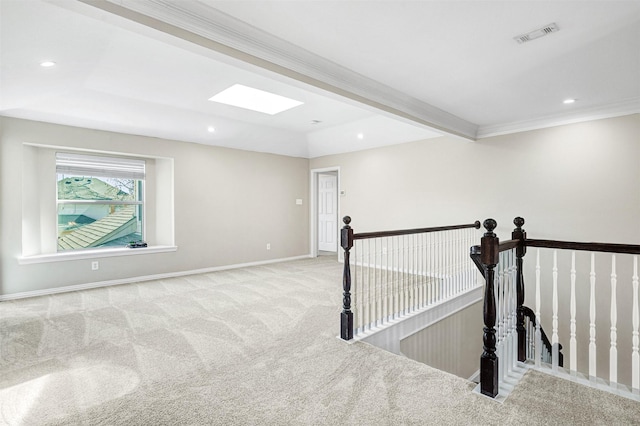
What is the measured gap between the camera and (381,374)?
2355 millimetres

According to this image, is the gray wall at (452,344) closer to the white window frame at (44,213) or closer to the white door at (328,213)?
the white door at (328,213)

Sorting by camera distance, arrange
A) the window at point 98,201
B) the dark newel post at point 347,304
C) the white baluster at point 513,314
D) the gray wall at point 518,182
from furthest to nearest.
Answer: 1. the window at point 98,201
2. the gray wall at point 518,182
3. the dark newel post at point 347,304
4. the white baluster at point 513,314

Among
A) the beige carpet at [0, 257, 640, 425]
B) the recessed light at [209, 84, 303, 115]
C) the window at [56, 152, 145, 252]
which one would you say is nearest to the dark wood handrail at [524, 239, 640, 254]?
the beige carpet at [0, 257, 640, 425]

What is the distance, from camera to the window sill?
14.6ft

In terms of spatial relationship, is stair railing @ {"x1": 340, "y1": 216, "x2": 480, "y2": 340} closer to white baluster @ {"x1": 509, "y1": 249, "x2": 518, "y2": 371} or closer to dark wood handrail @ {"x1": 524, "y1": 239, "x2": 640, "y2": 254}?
white baluster @ {"x1": 509, "y1": 249, "x2": 518, "y2": 371}

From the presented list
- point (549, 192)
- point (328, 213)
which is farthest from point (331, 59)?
point (328, 213)

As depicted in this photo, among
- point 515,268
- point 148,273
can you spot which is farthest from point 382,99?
point 148,273

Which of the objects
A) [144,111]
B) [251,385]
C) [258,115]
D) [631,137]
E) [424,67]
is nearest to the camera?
[251,385]

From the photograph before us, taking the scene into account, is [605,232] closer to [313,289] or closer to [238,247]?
[313,289]

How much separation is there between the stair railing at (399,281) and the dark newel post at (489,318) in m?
0.89

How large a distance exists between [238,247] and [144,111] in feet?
9.64

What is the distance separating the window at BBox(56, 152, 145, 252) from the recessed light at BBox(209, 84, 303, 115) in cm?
223

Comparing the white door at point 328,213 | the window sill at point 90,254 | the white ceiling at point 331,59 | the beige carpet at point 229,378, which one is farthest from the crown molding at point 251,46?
the window sill at point 90,254

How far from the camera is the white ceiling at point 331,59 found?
211 cm
